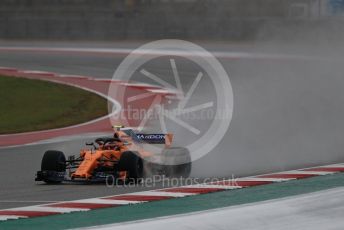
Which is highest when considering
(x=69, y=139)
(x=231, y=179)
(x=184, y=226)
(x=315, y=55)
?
(x=315, y=55)

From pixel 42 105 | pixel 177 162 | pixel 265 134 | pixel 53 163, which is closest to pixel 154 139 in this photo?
pixel 177 162

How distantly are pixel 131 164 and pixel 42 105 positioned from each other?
1098 centimetres

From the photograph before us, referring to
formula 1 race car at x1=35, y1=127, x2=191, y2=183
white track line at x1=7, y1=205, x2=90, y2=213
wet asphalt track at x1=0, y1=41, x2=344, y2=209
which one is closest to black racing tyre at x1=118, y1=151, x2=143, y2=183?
formula 1 race car at x1=35, y1=127, x2=191, y2=183

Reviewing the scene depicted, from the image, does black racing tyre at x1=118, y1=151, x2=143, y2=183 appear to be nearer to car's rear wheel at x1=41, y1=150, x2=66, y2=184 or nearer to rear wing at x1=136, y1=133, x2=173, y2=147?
rear wing at x1=136, y1=133, x2=173, y2=147

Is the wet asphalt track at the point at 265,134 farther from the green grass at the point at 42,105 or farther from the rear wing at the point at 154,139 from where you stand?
the green grass at the point at 42,105

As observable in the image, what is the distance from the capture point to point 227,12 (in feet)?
78.8

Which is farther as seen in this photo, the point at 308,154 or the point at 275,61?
the point at 275,61

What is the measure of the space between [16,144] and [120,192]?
19.2 ft

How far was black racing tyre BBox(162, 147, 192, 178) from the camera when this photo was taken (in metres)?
12.8

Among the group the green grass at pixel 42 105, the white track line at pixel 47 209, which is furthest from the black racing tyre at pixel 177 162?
the green grass at pixel 42 105

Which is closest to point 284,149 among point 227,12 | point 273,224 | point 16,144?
point 16,144

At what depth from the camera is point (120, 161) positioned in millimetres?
12391

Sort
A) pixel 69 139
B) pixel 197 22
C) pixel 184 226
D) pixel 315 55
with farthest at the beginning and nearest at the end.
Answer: pixel 197 22
pixel 315 55
pixel 69 139
pixel 184 226

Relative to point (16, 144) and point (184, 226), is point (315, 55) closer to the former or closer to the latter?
point (16, 144)
